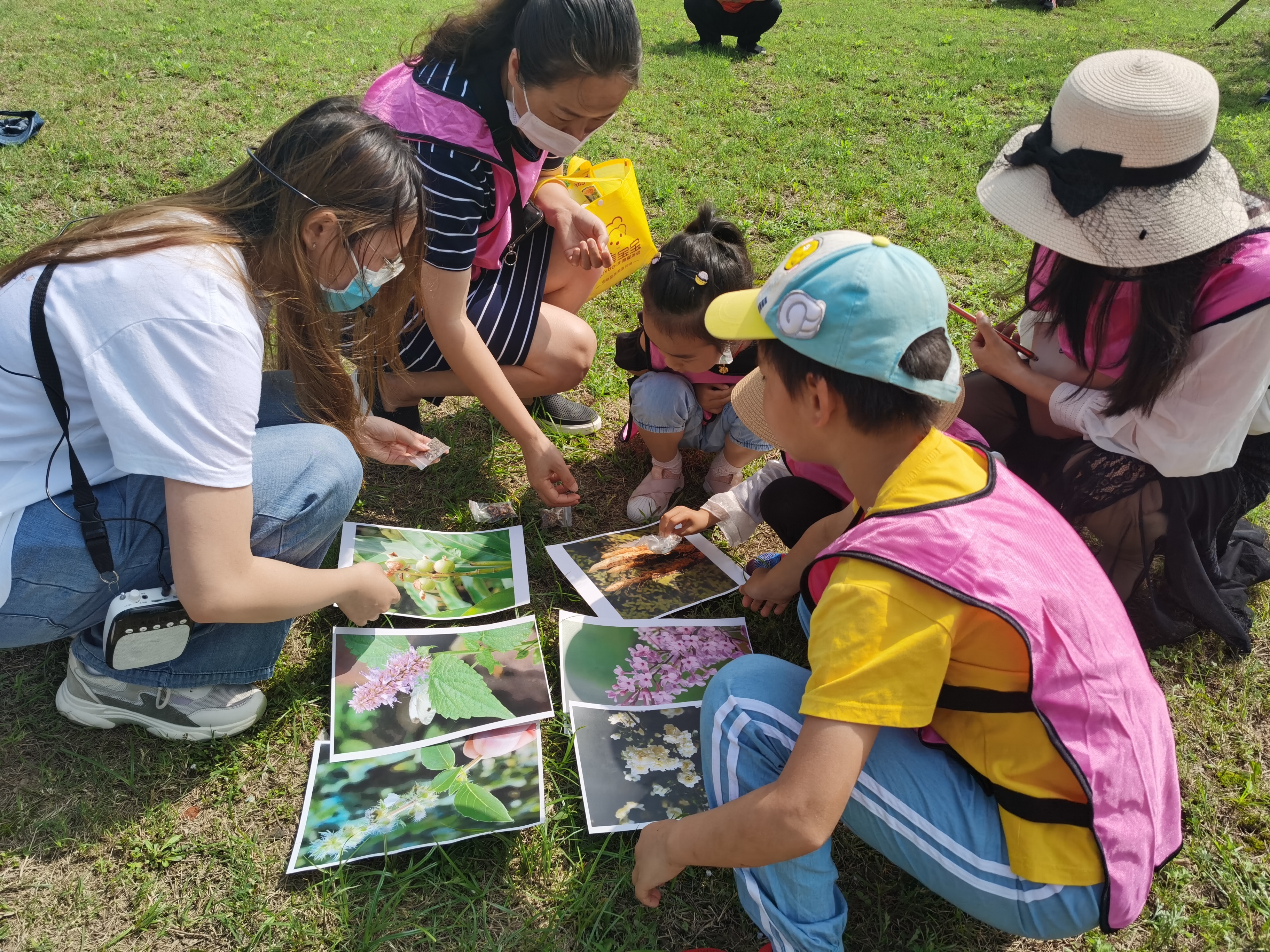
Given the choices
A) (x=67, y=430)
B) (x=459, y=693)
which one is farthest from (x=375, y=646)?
(x=67, y=430)

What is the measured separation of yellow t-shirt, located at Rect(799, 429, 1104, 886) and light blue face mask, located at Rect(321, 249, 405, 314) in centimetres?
113

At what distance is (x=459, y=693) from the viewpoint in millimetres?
2031

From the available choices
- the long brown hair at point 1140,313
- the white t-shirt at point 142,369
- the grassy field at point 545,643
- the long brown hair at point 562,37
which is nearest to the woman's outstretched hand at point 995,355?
the long brown hair at point 1140,313

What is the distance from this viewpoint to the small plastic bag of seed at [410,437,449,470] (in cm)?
243

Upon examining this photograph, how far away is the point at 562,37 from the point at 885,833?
6.19ft

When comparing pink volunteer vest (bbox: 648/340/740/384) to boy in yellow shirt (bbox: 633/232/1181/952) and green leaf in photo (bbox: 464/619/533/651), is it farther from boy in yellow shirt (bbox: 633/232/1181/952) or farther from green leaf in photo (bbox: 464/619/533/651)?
boy in yellow shirt (bbox: 633/232/1181/952)

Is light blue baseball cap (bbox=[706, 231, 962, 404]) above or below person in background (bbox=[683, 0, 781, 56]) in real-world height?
above

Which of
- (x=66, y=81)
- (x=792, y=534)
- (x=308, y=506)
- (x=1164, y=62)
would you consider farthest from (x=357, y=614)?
(x=66, y=81)

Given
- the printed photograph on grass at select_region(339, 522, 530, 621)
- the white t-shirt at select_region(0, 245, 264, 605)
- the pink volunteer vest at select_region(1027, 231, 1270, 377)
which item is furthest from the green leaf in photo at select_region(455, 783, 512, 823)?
the pink volunteer vest at select_region(1027, 231, 1270, 377)

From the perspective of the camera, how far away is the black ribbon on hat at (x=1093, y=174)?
5.92ft

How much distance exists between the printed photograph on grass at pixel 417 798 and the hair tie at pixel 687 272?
1280 mm

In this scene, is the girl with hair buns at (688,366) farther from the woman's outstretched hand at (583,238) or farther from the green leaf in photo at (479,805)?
the green leaf in photo at (479,805)

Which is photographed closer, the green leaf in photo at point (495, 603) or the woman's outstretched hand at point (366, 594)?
the woman's outstretched hand at point (366, 594)

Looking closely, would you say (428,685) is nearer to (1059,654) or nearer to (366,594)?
(366,594)
